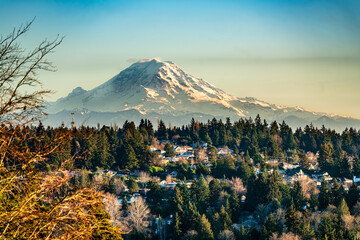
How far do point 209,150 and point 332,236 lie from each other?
55.3 metres

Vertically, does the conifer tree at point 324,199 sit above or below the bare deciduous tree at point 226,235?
above

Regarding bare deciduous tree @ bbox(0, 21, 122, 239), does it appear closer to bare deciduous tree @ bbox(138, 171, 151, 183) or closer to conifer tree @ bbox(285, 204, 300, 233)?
conifer tree @ bbox(285, 204, 300, 233)

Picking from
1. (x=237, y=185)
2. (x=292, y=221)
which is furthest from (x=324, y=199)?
(x=237, y=185)

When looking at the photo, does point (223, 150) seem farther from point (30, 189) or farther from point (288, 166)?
point (30, 189)

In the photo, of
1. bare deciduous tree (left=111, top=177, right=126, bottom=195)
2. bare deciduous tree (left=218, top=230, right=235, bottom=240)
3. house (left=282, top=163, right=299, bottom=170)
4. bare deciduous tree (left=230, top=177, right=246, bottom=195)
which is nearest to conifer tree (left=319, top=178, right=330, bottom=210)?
bare deciduous tree (left=230, top=177, right=246, bottom=195)

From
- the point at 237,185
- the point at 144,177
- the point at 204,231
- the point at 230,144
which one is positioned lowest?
the point at 204,231

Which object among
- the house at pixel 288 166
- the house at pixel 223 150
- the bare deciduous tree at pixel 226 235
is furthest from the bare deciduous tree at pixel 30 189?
the house at pixel 223 150

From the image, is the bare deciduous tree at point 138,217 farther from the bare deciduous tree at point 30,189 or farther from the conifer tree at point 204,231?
the bare deciduous tree at point 30,189

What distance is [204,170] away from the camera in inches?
3068

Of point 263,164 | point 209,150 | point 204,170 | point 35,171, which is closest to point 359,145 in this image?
point 263,164

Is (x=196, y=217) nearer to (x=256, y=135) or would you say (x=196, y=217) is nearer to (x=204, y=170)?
(x=204, y=170)

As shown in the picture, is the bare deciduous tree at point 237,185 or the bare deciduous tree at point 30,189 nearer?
the bare deciduous tree at point 30,189

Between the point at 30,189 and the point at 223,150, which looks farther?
the point at 223,150

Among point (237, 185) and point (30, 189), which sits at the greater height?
point (30, 189)
